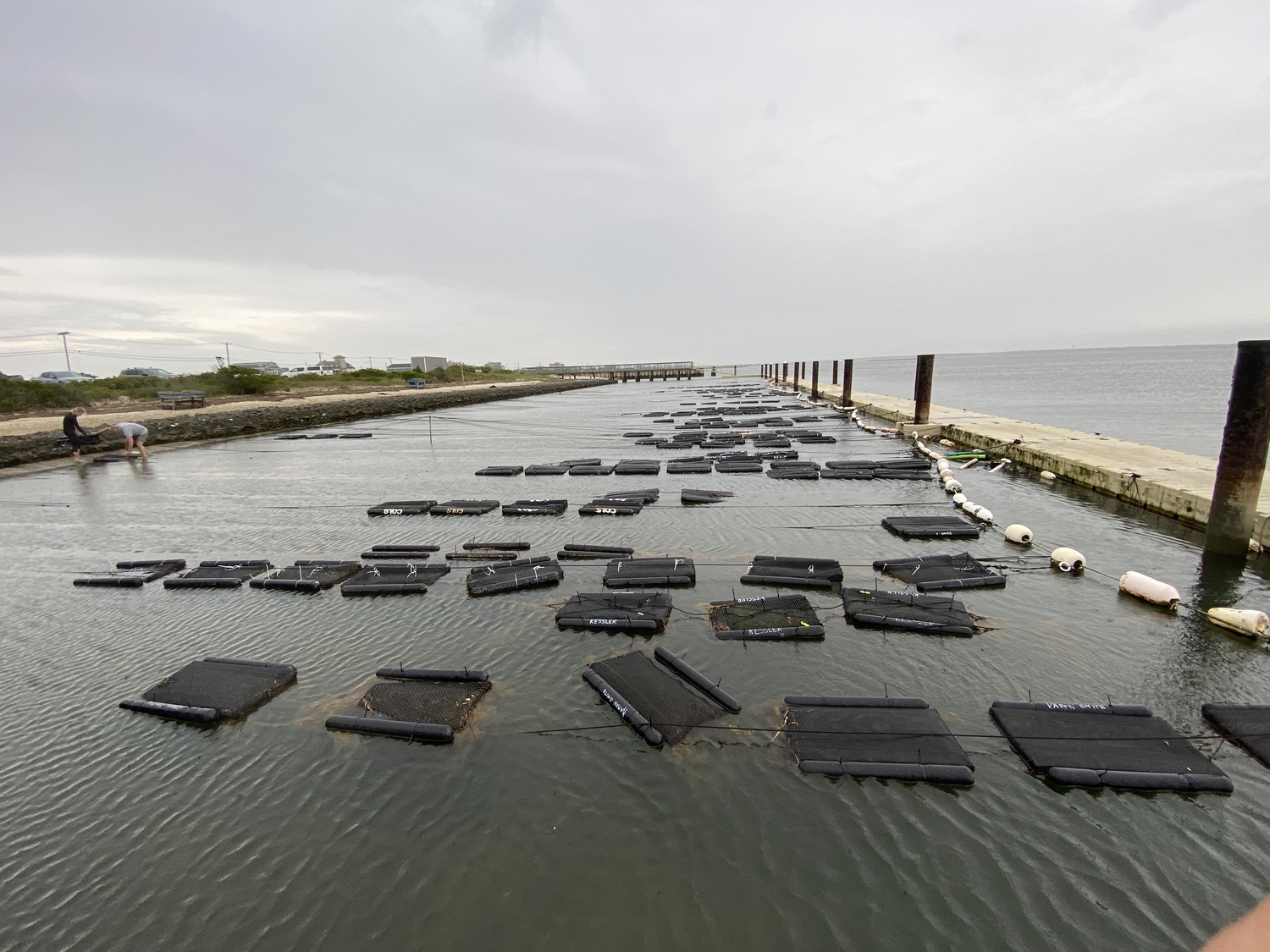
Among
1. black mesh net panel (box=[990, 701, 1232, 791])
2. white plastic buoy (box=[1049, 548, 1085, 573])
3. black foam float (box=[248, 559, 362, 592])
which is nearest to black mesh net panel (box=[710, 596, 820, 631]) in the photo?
black mesh net panel (box=[990, 701, 1232, 791])

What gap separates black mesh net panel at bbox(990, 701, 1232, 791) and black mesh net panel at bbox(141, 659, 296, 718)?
359 inches

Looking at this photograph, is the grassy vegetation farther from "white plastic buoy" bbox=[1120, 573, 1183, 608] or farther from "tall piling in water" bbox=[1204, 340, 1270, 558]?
"tall piling in water" bbox=[1204, 340, 1270, 558]

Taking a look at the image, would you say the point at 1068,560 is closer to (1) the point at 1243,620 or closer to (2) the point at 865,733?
(1) the point at 1243,620

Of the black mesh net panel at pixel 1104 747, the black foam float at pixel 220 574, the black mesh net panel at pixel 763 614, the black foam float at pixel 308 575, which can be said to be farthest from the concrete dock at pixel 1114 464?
the black foam float at pixel 220 574

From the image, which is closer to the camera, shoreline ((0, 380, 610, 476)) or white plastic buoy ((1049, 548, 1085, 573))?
white plastic buoy ((1049, 548, 1085, 573))

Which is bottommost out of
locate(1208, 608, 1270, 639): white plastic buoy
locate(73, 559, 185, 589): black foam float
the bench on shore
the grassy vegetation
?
locate(73, 559, 185, 589): black foam float

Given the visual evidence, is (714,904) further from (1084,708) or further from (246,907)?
(1084,708)

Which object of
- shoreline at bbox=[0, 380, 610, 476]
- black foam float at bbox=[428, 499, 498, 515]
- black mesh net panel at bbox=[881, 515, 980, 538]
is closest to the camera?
black mesh net panel at bbox=[881, 515, 980, 538]

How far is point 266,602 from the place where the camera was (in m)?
10.3

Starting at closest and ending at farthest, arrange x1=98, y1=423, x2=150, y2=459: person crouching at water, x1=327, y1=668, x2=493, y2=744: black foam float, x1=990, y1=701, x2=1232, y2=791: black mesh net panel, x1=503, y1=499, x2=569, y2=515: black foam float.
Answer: x1=990, y1=701, x2=1232, y2=791: black mesh net panel < x1=327, y1=668, x2=493, y2=744: black foam float < x1=503, y1=499, x2=569, y2=515: black foam float < x1=98, y1=423, x2=150, y2=459: person crouching at water

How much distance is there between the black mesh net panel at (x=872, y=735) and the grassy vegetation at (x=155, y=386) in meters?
54.4

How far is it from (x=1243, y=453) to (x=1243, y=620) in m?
4.20

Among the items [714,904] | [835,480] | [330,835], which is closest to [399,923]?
[330,835]

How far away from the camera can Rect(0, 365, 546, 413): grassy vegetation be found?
3947cm
